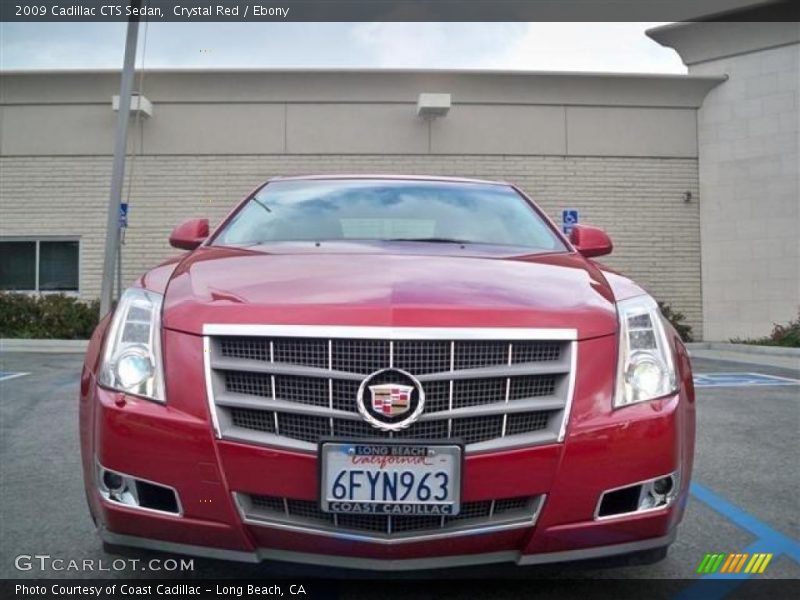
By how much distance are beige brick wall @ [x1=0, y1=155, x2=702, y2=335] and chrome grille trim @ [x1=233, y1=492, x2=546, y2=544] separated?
1388 centimetres

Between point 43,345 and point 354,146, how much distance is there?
281 inches

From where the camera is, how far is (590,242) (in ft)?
11.7

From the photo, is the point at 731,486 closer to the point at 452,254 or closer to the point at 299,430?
the point at 452,254

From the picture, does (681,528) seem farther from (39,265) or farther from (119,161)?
(39,265)

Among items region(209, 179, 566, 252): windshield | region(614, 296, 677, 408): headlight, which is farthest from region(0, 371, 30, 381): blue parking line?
region(614, 296, 677, 408): headlight

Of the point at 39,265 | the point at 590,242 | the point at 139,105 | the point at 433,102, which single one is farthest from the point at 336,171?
the point at 590,242

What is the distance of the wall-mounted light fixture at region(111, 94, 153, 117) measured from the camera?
48.3ft

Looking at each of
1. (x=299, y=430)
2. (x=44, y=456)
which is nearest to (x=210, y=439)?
(x=299, y=430)

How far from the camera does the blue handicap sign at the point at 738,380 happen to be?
27.2 ft

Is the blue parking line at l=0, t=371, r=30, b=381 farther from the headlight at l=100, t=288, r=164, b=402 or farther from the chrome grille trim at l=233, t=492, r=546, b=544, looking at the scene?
the chrome grille trim at l=233, t=492, r=546, b=544

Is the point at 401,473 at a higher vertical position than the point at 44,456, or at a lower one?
higher

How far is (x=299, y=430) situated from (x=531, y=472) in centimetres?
66

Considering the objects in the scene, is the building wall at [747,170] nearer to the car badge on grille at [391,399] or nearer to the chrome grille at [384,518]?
the chrome grille at [384,518]

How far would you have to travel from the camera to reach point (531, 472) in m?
2.06
